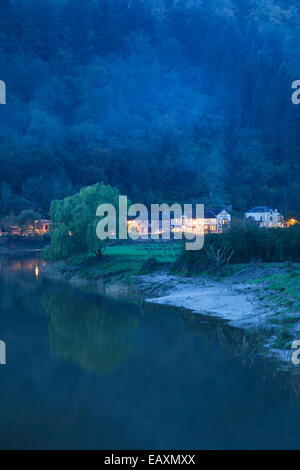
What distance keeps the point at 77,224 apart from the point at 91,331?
21.4m

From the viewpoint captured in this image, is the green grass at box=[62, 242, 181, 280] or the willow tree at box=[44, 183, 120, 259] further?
the willow tree at box=[44, 183, 120, 259]

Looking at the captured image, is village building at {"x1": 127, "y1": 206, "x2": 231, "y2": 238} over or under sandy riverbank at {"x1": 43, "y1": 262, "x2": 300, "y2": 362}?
over

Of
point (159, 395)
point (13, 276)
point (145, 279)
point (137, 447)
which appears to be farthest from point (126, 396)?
point (13, 276)

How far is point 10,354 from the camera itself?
23203 millimetres

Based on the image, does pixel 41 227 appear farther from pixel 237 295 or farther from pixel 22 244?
pixel 237 295

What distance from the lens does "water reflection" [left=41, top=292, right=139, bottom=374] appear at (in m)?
23.0

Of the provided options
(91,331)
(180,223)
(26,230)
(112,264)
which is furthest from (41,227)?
(91,331)

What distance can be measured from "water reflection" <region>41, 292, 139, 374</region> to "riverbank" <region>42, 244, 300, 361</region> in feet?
10.2

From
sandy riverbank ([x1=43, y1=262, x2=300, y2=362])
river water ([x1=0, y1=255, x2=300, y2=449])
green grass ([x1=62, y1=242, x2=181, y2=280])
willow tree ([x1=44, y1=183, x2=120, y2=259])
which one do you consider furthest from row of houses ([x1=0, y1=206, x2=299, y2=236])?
river water ([x1=0, y1=255, x2=300, y2=449])

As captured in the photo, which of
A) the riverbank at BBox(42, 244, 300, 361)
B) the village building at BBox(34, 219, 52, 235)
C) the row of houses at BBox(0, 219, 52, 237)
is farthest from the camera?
the village building at BBox(34, 219, 52, 235)

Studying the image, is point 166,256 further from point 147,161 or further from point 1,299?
point 147,161

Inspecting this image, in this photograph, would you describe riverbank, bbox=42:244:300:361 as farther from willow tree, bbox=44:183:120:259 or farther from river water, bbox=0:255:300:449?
willow tree, bbox=44:183:120:259

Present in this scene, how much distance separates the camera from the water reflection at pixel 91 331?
23.0 meters

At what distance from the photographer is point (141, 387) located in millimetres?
18672
